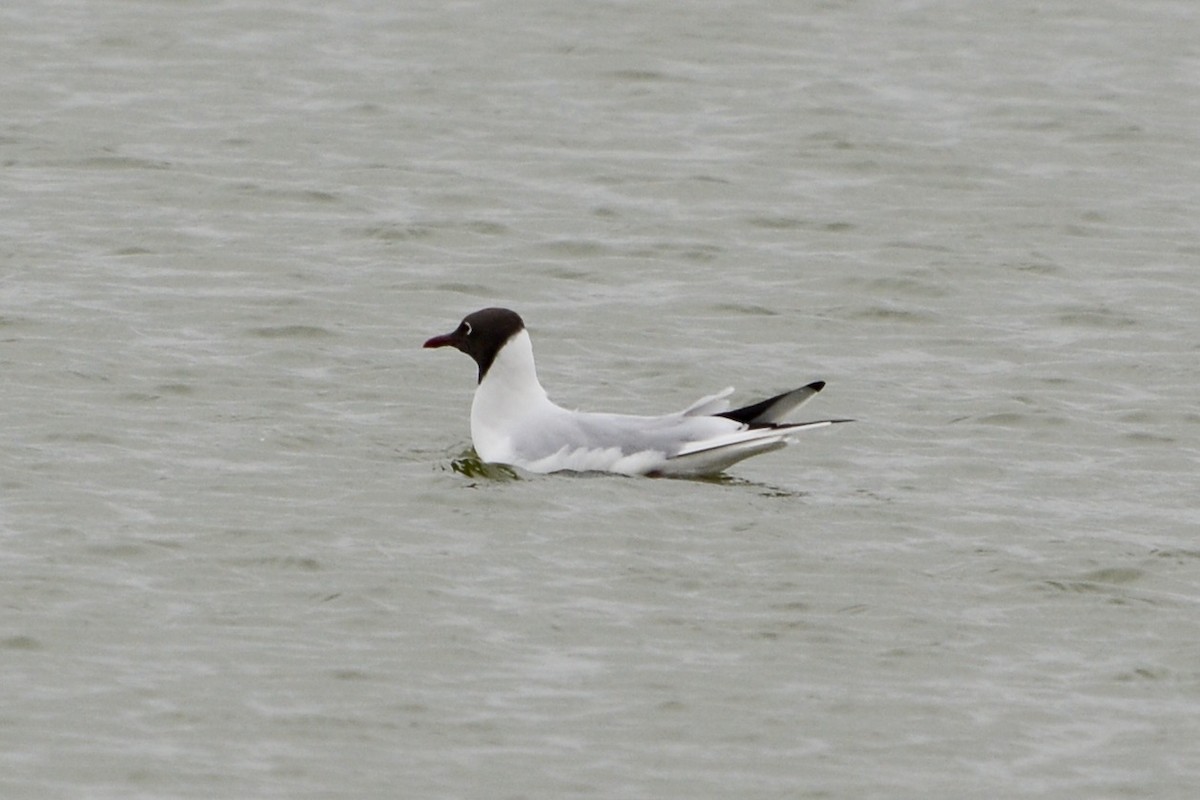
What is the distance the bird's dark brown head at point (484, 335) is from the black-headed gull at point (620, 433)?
17cm

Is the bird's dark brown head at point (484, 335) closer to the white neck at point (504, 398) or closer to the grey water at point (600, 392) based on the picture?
the white neck at point (504, 398)

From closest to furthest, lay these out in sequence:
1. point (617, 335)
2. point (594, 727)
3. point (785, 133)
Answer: point (594, 727) < point (617, 335) < point (785, 133)

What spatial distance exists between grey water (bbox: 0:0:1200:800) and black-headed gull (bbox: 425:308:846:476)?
23 centimetres

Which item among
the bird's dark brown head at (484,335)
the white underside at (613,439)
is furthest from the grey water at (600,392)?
the bird's dark brown head at (484,335)

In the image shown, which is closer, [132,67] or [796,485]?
[796,485]

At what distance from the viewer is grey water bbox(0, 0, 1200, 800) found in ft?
30.2

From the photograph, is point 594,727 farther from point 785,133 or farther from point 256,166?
point 785,133

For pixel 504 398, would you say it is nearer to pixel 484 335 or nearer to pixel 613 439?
pixel 484 335

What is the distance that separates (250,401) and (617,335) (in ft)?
9.70

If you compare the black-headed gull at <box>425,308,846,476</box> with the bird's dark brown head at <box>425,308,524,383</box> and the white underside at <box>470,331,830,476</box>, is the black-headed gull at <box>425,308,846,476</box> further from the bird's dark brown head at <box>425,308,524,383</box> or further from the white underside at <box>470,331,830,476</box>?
the bird's dark brown head at <box>425,308,524,383</box>

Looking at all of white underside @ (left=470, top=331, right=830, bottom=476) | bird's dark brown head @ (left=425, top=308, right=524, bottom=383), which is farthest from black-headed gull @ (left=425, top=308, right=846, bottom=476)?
bird's dark brown head @ (left=425, top=308, right=524, bottom=383)

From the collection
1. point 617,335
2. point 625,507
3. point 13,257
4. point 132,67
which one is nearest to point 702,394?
point 617,335

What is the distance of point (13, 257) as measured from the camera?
17.0 m

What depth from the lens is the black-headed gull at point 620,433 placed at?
12844mm
